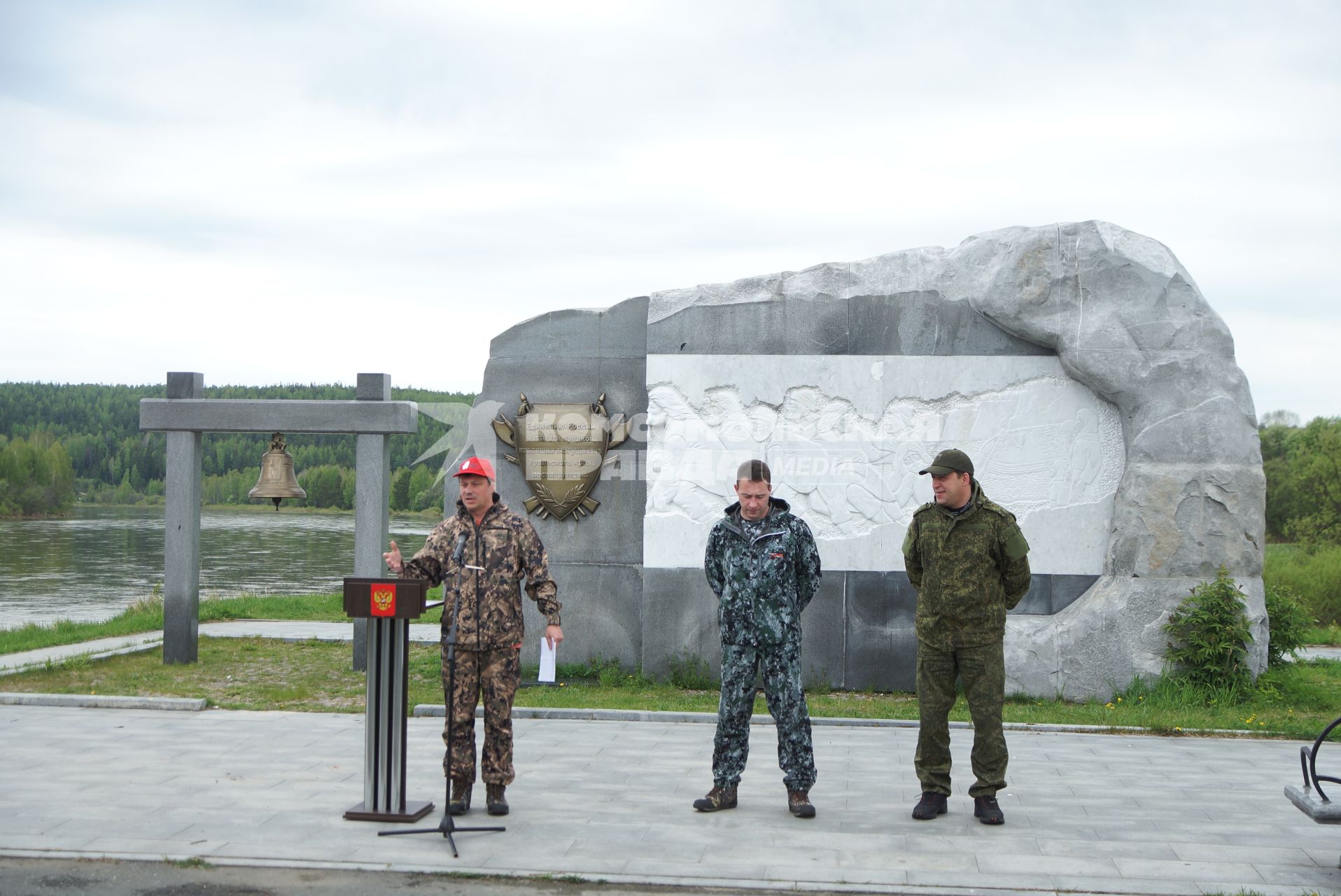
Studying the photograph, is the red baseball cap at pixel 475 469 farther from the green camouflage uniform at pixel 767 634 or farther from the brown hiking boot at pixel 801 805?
the brown hiking boot at pixel 801 805

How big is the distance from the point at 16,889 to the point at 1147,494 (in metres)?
8.08

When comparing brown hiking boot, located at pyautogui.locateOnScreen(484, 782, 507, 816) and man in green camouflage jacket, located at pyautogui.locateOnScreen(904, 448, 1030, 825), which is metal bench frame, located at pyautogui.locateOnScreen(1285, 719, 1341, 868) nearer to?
man in green camouflage jacket, located at pyautogui.locateOnScreen(904, 448, 1030, 825)

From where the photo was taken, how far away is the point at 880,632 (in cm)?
1010

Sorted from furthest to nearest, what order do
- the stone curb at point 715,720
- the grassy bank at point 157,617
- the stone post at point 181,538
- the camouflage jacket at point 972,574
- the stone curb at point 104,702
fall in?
the grassy bank at point 157,617 < the stone post at point 181,538 < the stone curb at point 104,702 < the stone curb at point 715,720 < the camouflage jacket at point 972,574

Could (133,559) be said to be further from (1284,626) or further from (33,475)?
(1284,626)

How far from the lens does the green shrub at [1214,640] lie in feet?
30.4

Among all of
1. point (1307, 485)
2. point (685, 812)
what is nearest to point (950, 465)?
point (685, 812)

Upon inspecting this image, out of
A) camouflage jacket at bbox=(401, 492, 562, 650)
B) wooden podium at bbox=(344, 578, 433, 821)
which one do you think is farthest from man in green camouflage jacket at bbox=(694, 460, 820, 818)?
wooden podium at bbox=(344, 578, 433, 821)

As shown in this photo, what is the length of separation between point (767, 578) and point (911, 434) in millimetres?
4401

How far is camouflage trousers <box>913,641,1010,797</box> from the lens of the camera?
596cm

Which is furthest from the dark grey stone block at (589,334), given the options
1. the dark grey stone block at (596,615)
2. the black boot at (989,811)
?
the black boot at (989,811)

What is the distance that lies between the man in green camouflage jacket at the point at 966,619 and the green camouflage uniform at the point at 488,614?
6.22ft

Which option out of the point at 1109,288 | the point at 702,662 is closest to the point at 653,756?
the point at 702,662

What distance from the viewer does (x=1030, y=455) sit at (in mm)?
10047
